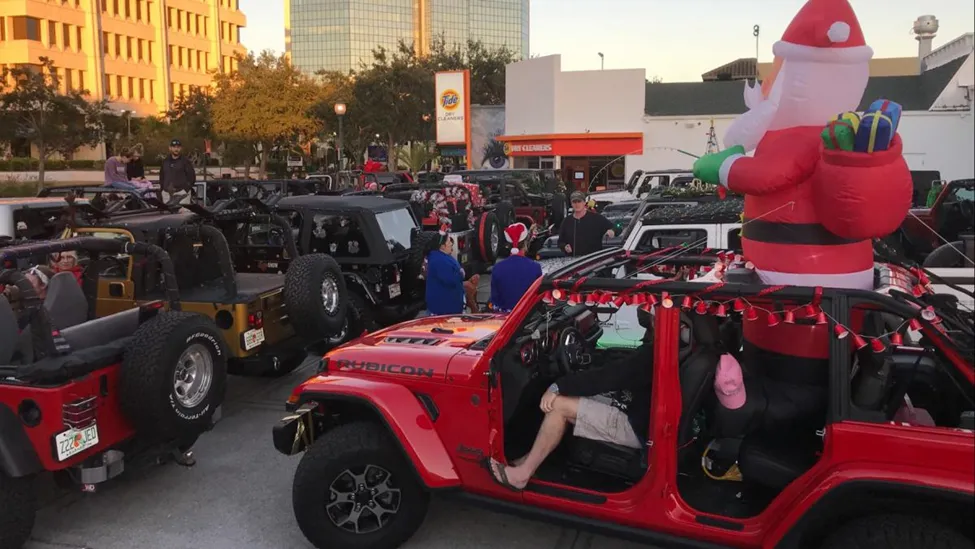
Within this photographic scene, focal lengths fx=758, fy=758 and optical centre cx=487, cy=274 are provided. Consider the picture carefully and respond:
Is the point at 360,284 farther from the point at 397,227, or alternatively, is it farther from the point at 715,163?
the point at 715,163

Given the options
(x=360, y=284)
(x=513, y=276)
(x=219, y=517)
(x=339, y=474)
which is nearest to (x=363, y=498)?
(x=339, y=474)

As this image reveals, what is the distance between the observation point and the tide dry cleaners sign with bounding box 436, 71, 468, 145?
33719 millimetres

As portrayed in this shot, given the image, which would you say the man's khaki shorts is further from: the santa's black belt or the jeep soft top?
the jeep soft top

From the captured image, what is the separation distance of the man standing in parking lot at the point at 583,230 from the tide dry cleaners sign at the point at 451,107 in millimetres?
25319

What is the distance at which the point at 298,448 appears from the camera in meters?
4.41

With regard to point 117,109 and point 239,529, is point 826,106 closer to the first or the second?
point 239,529

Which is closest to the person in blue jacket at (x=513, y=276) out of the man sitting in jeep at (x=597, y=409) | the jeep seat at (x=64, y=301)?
the man sitting in jeep at (x=597, y=409)

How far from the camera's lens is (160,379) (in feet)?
15.0

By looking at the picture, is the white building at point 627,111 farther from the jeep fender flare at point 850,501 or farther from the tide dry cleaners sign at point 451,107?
the jeep fender flare at point 850,501

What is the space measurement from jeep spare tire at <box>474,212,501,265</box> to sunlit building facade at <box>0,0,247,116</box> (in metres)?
40.0

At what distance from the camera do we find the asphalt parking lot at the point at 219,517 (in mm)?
4520

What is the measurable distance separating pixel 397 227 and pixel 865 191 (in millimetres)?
6082

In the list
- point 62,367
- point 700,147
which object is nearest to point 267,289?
point 62,367

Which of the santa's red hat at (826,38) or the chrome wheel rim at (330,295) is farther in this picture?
the chrome wheel rim at (330,295)
